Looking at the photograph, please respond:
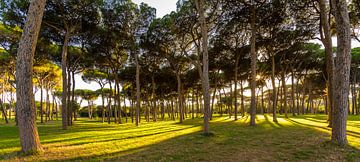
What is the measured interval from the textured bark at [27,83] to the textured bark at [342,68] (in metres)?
10.8

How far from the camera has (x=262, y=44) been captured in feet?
66.9

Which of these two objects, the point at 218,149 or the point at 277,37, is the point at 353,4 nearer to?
the point at 277,37

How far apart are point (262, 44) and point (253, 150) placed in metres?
16.2

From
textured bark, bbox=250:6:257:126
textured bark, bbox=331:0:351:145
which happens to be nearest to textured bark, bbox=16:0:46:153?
textured bark, bbox=331:0:351:145

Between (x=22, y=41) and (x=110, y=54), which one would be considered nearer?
(x=22, y=41)

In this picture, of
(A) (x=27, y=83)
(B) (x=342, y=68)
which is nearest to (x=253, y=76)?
(B) (x=342, y=68)

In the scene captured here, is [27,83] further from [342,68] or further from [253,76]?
[253,76]

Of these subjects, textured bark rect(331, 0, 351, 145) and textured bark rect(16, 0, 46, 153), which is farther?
textured bark rect(331, 0, 351, 145)

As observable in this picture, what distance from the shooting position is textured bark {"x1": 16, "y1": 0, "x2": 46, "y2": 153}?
20.5ft

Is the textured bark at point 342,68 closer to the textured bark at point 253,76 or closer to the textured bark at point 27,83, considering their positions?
the textured bark at point 253,76

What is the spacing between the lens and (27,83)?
6363mm

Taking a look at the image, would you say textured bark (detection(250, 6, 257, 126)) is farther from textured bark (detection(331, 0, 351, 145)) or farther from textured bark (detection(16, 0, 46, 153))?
textured bark (detection(16, 0, 46, 153))

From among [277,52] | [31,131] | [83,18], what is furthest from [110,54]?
[277,52]

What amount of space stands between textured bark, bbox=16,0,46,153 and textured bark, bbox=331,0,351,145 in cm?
1080
